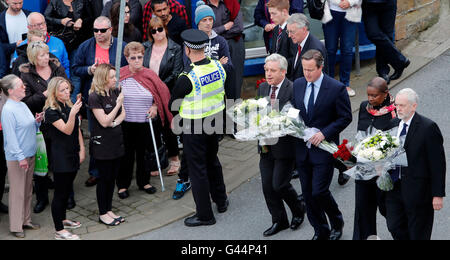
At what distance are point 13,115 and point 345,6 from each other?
5.47m

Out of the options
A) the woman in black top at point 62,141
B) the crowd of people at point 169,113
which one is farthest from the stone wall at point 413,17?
the woman in black top at point 62,141

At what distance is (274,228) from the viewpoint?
24.5 ft

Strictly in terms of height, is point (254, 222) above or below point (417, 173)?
below

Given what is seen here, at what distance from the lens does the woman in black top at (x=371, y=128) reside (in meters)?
6.66

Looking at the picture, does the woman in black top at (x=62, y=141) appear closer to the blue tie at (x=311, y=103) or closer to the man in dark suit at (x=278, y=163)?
the man in dark suit at (x=278, y=163)

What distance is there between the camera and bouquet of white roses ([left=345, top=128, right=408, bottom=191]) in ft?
20.2

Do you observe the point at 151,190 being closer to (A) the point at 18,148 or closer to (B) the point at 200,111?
(B) the point at 200,111

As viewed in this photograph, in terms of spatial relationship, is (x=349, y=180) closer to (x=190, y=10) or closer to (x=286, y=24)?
(x=286, y=24)

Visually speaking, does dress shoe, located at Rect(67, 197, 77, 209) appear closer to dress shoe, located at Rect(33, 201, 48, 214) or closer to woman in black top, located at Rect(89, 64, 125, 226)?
dress shoe, located at Rect(33, 201, 48, 214)

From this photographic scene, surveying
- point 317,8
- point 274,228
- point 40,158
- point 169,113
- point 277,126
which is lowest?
point 274,228

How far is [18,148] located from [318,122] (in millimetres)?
3188

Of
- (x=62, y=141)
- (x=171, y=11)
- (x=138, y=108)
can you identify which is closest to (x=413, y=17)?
(x=171, y=11)

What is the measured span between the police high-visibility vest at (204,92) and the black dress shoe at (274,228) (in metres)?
1.40

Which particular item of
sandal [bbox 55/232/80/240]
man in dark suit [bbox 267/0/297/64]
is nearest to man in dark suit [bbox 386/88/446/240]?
man in dark suit [bbox 267/0/297/64]
